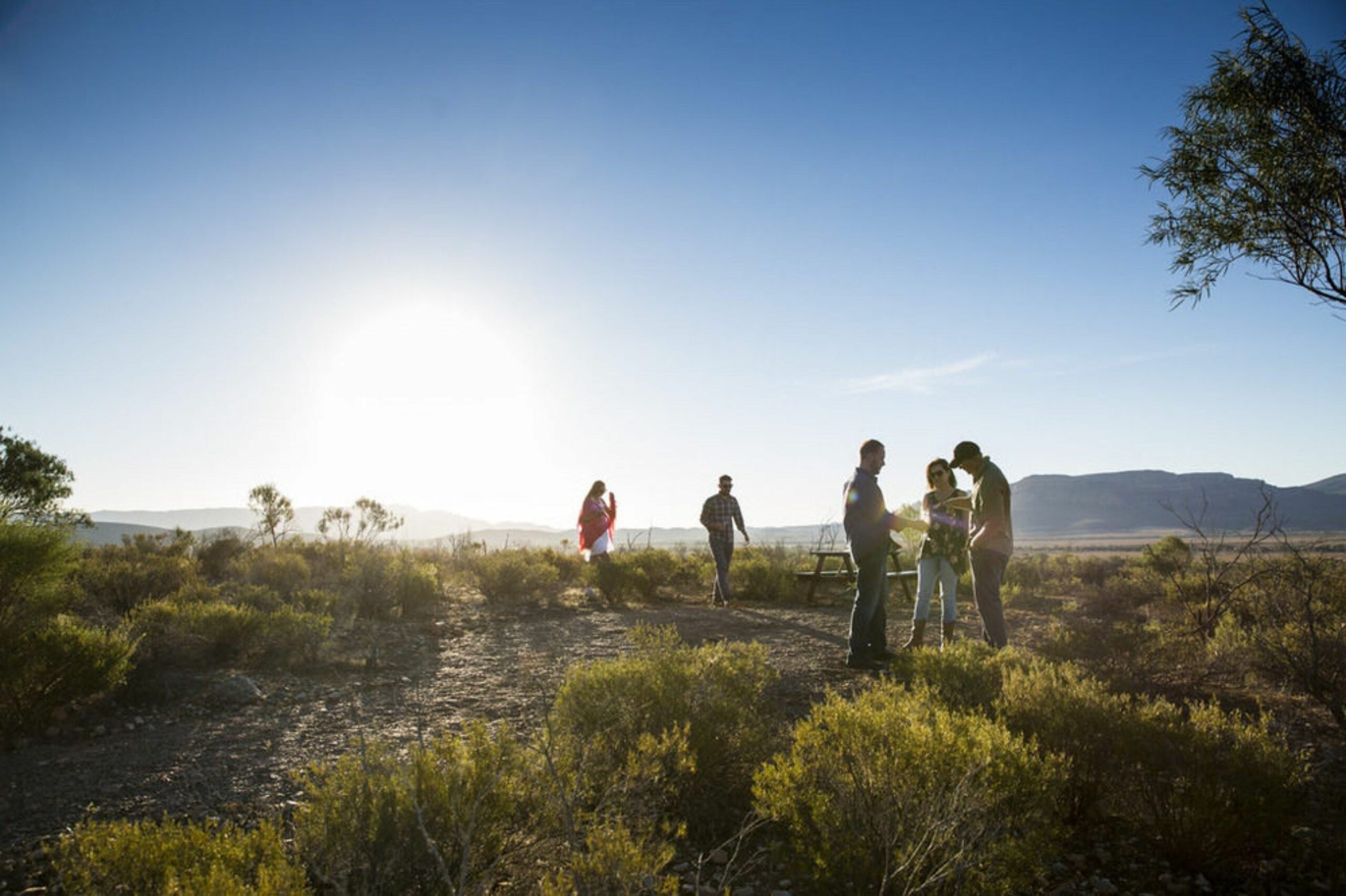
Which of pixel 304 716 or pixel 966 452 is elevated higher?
pixel 966 452

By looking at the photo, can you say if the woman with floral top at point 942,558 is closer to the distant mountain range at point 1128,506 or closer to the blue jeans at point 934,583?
the blue jeans at point 934,583

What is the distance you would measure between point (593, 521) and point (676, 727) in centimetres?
969

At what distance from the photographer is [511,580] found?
41.7 ft

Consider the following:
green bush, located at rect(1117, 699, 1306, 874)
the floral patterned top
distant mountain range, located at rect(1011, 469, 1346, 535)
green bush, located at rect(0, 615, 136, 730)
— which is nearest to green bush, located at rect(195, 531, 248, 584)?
green bush, located at rect(0, 615, 136, 730)

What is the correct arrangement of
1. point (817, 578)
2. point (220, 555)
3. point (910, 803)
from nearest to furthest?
point (910, 803), point (817, 578), point (220, 555)

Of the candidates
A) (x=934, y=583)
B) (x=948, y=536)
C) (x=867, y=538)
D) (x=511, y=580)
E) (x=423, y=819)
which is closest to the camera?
(x=423, y=819)

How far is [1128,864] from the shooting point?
3.00 m

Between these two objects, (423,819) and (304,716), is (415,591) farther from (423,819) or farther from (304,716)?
(423,819)

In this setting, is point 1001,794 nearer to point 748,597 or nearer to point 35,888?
point 35,888

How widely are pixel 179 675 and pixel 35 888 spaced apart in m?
4.21

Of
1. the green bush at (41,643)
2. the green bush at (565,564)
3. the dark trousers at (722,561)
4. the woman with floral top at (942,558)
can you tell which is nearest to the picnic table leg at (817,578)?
the dark trousers at (722,561)

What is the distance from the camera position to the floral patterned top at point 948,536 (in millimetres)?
7000

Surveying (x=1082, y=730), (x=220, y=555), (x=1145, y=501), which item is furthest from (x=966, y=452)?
(x=1145, y=501)

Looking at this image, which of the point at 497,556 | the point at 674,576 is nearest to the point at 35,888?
the point at 497,556
